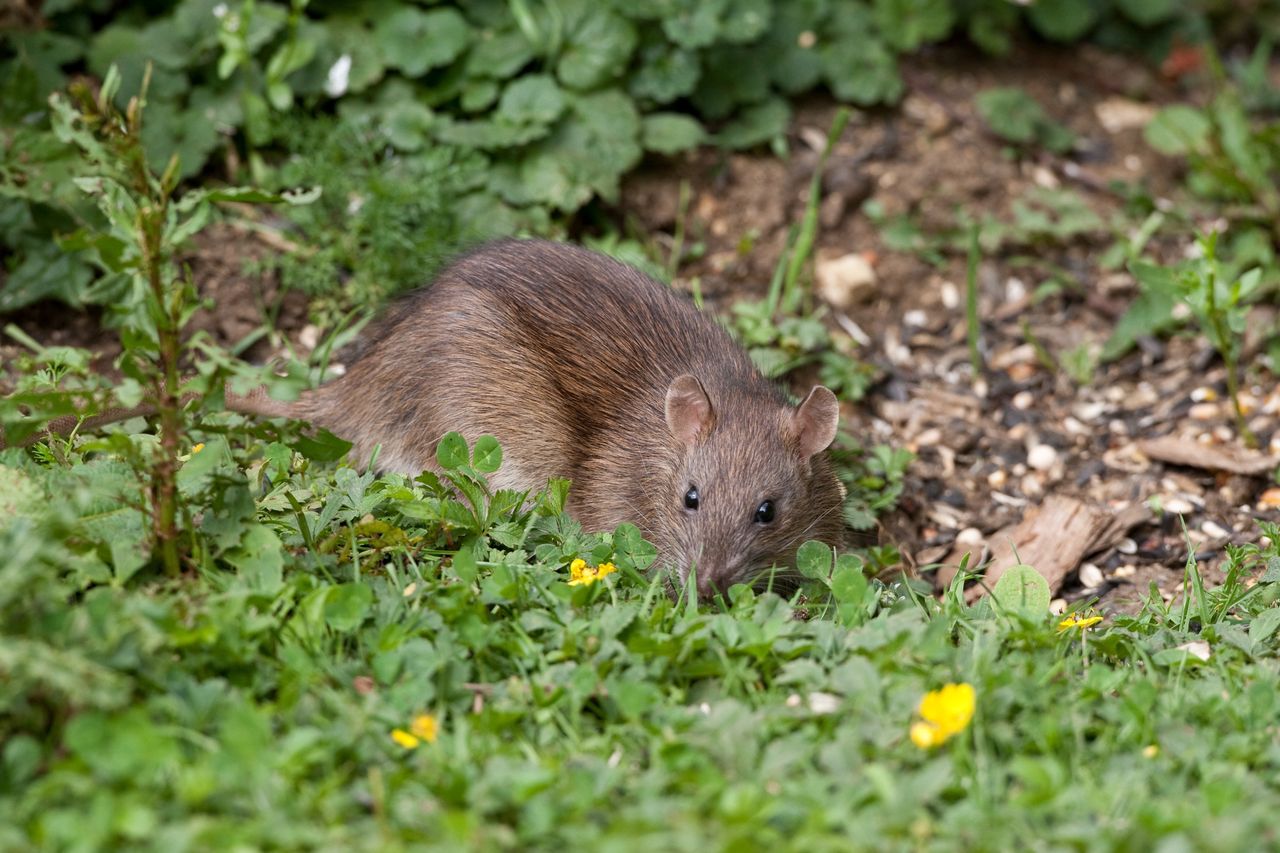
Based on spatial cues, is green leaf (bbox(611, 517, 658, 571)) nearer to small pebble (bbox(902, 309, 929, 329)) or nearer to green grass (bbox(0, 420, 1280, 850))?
green grass (bbox(0, 420, 1280, 850))

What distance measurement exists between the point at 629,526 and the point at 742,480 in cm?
45

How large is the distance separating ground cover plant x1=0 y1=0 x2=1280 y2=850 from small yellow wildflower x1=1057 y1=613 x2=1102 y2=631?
1.9 inches

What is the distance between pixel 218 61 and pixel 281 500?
3.07 meters

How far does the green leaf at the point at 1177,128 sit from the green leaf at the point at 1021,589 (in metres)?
4.00

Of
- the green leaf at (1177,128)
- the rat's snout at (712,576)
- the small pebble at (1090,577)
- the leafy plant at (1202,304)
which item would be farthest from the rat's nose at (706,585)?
the green leaf at (1177,128)

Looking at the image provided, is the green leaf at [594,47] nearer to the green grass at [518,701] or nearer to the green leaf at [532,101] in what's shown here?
the green leaf at [532,101]

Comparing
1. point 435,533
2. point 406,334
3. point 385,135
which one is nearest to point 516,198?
point 385,135

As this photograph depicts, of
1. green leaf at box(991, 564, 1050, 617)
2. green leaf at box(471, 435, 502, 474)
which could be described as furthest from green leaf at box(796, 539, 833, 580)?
green leaf at box(471, 435, 502, 474)

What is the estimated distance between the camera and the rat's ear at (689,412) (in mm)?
5121

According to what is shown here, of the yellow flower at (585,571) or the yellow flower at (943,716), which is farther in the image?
the yellow flower at (585,571)

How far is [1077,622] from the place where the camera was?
15.1 feet

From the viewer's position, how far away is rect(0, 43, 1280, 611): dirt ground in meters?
6.04

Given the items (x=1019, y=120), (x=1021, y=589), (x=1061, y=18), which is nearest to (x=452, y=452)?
(x=1021, y=589)

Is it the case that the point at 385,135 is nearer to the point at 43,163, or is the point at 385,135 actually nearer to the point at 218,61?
the point at 218,61
